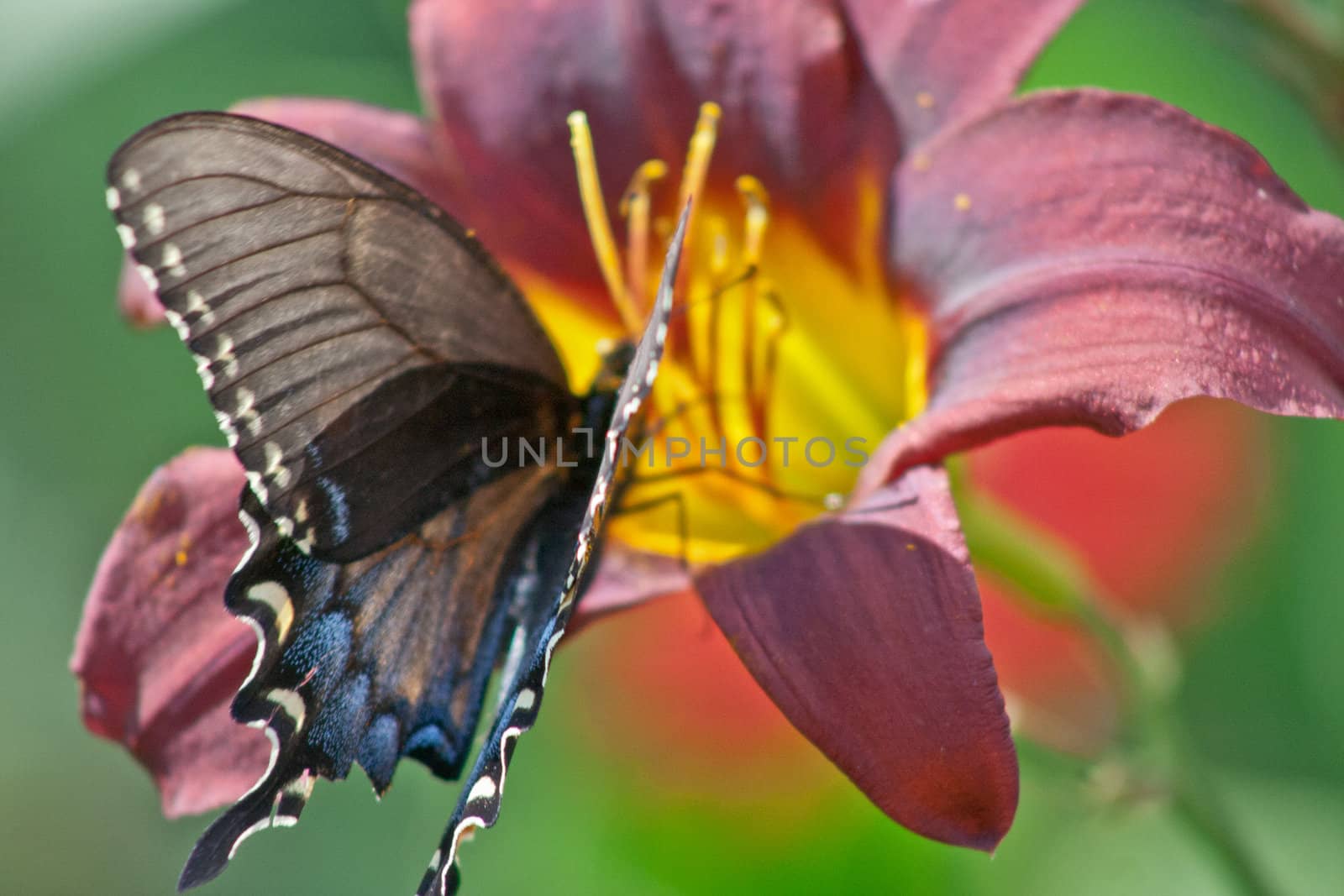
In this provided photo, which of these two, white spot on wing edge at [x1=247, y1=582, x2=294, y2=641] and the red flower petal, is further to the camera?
the red flower petal

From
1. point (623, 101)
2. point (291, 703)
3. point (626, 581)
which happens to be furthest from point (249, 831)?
point (623, 101)

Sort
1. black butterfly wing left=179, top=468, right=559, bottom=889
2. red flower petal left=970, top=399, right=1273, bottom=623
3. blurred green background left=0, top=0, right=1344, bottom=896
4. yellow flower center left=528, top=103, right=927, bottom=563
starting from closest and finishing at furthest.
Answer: black butterfly wing left=179, top=468, right=559, bottom=889 → yellow flower center left=528, top=103, right=927, bottom=563 → blurred green background left=0, top=0, right=1344, bottom=896 → red flower petal left=970, top=399, right=1273, bottom=623

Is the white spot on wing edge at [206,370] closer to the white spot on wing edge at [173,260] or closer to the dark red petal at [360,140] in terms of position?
the white spot on wing edge at [173,260]

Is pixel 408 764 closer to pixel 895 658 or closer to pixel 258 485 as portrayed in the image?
pixel 258 485

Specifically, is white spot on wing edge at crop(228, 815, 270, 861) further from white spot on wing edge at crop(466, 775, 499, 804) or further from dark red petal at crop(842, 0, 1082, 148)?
dark red petal at crop(842, 0, 1082, 148)

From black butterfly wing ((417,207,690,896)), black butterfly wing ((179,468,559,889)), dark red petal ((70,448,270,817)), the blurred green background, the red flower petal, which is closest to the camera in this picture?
black butterfly wing ((417,207,690,896))

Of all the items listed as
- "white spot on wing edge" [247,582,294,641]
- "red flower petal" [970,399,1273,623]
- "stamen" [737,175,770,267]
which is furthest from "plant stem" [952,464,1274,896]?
"white spot on wing edge" [247,582,294,641]

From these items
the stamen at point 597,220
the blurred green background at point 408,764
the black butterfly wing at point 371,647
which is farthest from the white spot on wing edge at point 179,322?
the blurred green background at point 408,764
